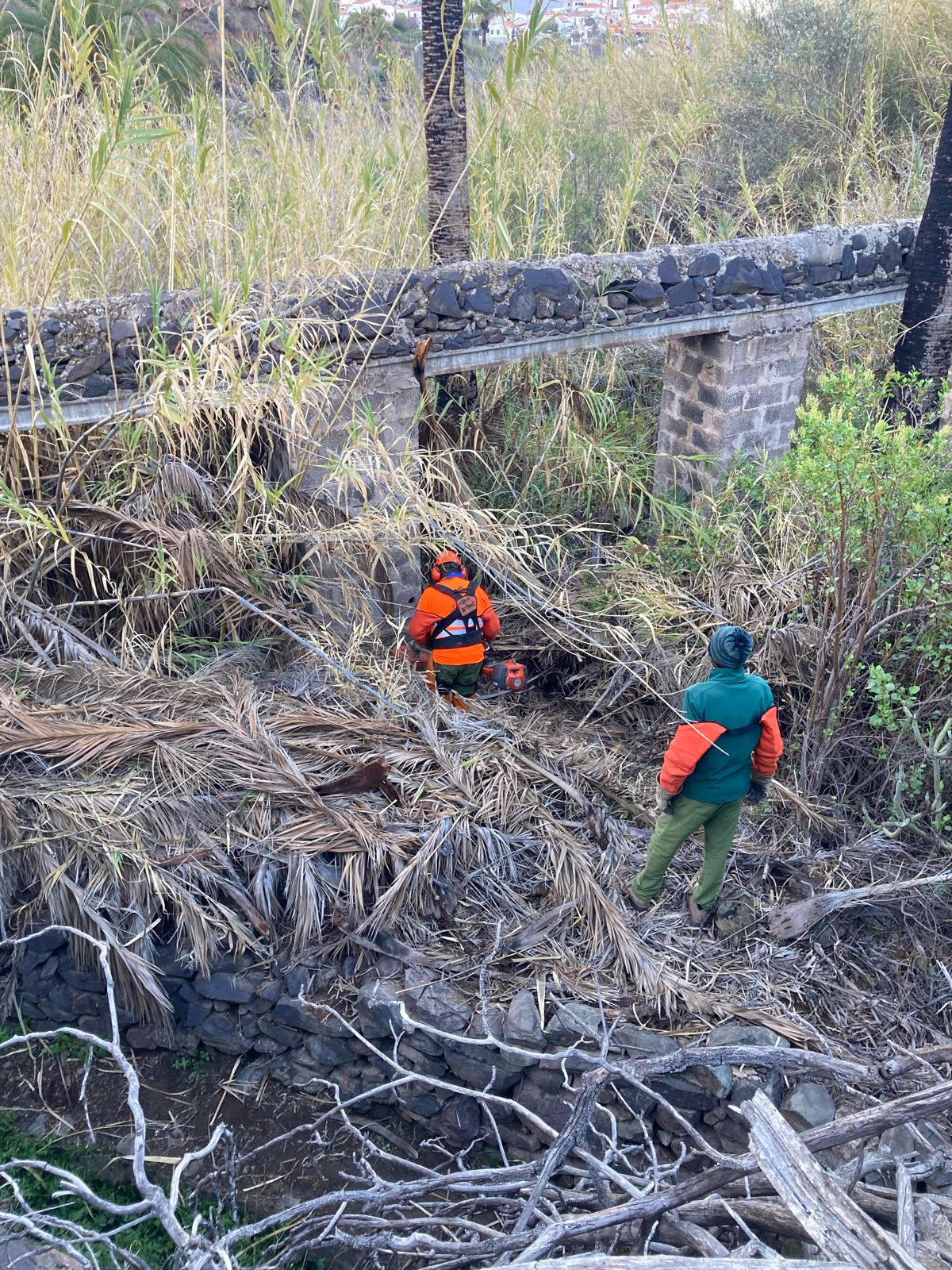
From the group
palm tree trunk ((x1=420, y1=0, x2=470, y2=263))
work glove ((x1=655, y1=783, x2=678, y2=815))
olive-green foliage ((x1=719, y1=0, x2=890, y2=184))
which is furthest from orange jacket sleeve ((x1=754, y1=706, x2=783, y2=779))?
olive-green foliage ((x1=719, y1=0, x2=890, y2=184))

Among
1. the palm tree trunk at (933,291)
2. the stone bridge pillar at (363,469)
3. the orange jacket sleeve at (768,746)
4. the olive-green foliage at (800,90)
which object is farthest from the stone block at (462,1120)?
the olive-green foliage at (800,90)

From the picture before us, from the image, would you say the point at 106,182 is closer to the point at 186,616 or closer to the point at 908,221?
the point at 186,616

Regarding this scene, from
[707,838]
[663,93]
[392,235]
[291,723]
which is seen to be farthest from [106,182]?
[663,93]

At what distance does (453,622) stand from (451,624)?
15mm

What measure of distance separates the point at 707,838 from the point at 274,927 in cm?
194

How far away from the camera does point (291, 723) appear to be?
4.60 m

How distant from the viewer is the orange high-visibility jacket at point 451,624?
5.02m

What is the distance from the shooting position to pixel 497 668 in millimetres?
5355

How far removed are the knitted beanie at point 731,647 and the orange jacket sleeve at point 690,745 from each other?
25cm

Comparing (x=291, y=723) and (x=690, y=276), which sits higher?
(x=690, y=276)

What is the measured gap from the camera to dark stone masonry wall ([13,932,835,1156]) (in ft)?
12.5

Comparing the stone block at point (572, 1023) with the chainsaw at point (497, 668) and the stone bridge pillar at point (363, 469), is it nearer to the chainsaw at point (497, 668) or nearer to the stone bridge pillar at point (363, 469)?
the chainsaw at point (497, 668)

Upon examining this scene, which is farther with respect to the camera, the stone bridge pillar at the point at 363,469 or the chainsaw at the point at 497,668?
the chainsaw at the point at 497,668

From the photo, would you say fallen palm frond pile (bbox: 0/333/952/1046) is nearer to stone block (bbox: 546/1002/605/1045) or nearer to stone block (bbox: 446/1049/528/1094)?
stone block (bbox: 546/1002/605/1045)
